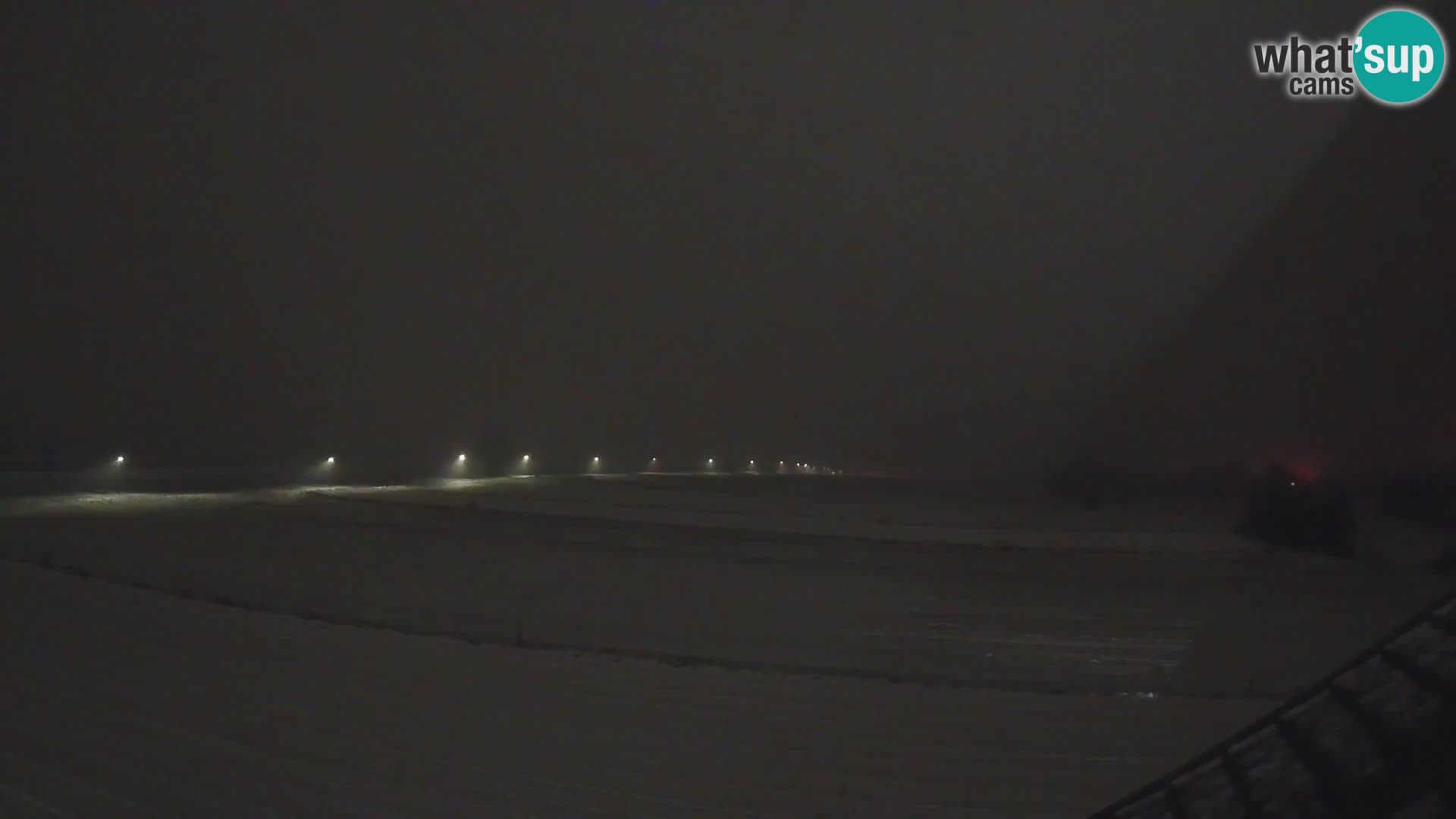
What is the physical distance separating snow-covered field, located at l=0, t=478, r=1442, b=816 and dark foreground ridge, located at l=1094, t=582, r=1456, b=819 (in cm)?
82

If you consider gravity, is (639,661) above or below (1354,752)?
below

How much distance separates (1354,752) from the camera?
1680 millimetres

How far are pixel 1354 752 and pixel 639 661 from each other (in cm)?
311

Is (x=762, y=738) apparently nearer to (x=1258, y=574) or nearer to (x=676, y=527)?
(x=1258, y=574)

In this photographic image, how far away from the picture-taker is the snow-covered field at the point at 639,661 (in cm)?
281

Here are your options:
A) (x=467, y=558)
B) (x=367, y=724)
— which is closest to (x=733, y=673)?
(x=367, y=724)

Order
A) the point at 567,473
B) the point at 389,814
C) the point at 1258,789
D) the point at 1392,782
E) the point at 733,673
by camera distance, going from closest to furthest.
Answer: the point at 1392,782 < the point at 1258,789 < the point at 389,814 < the point at 733,673 < the point at 567,473

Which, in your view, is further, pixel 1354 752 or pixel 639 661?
pixel 639 661

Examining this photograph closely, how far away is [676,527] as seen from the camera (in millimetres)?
8555

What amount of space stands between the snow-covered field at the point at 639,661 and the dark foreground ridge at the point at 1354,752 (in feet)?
2.70

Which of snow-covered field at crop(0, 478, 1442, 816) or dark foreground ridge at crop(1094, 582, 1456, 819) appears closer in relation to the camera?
dark foreground ridge at crop(1094, 582, 1456, 819)

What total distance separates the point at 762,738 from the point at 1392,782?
2.17 m

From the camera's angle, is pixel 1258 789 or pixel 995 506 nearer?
pixel 1258 789

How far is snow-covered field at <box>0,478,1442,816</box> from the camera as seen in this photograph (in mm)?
2807
